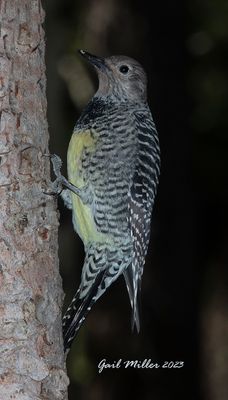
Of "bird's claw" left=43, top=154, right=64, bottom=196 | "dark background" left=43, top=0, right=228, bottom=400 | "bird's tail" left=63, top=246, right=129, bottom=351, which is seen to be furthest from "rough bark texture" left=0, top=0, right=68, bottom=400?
"dark background" left=43, top=0, right=228, bottom=400

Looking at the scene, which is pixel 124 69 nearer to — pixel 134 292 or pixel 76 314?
pixel 134 292

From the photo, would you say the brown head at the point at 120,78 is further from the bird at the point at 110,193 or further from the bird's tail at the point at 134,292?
the bird's tail at the point at 134,292

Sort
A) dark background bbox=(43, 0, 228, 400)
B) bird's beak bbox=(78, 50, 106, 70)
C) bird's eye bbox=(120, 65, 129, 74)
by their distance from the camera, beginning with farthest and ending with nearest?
dark background bbox=(43, 0, 228, 400) < bird's eye bbox=(120, 65, 129, 74) < bird's beak bbox=(78, 50, 106, 70)

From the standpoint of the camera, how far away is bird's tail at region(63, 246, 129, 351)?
4.50 m

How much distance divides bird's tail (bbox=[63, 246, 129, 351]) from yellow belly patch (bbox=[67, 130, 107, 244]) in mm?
90

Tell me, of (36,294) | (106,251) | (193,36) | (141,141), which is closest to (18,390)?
(36,294)

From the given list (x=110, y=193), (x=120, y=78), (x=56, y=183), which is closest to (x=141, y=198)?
(x=110, y=193)

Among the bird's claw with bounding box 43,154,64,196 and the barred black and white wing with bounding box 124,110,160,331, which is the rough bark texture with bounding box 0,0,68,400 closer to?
the bird's claw with bounding box 43,154,64,196

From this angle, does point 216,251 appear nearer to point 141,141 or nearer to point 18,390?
point 141,141

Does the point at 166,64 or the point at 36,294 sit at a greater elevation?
the point at 166,64

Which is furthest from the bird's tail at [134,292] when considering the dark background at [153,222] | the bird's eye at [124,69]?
the dark background at [153,222]

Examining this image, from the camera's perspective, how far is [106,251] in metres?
4.81

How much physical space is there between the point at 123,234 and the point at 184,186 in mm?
2455

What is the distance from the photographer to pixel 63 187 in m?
4.65
